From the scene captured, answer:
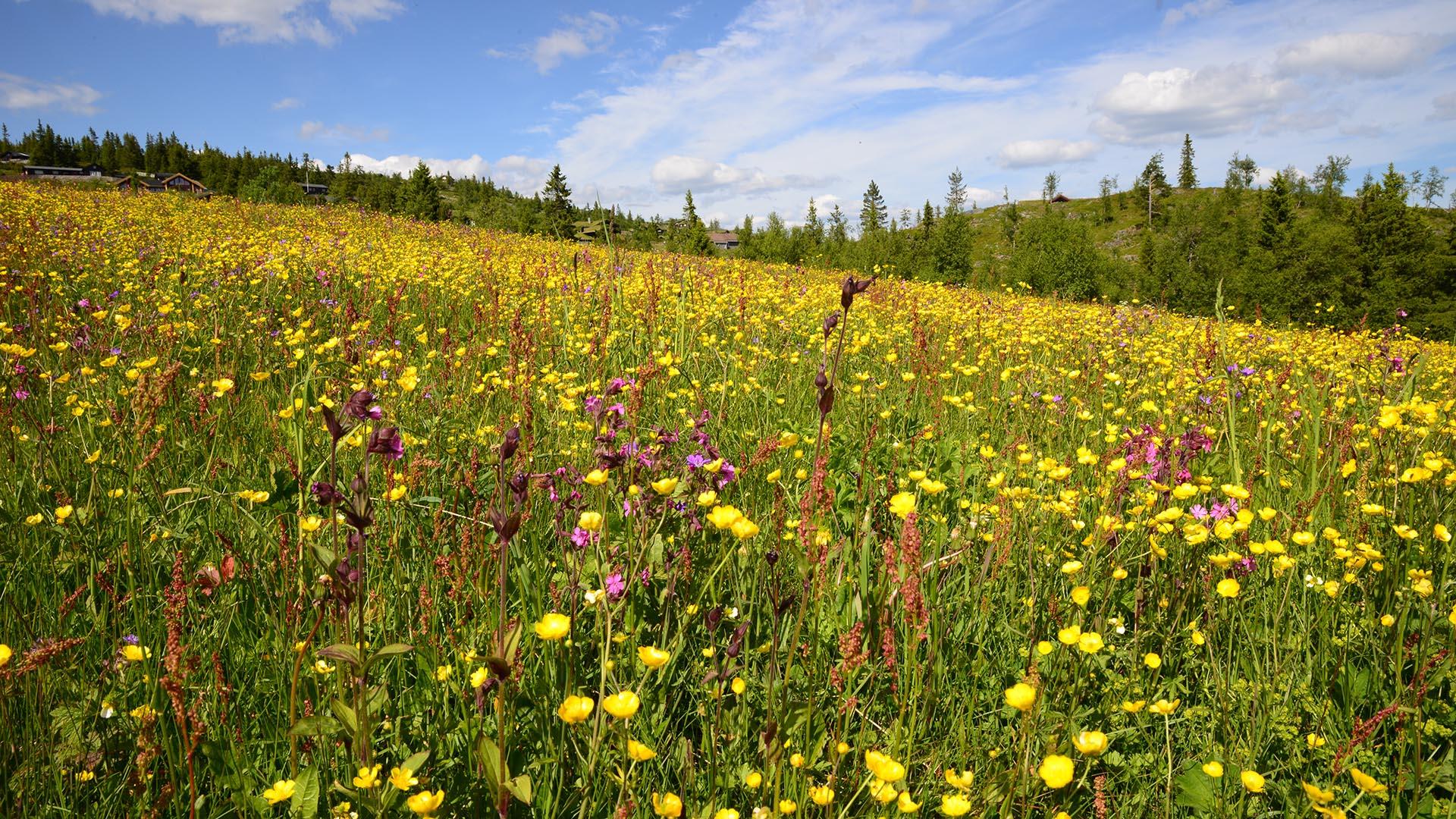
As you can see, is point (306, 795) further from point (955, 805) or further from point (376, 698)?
point (955, 805)

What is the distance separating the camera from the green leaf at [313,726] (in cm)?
104

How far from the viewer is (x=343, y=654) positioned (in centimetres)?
97

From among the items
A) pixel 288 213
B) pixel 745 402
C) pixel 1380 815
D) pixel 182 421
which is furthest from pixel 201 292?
pixel 288 213

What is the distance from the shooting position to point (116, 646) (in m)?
1.53

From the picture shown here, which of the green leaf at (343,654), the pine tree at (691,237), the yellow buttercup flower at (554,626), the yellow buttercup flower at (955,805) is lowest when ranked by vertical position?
the yellow buttercup flower at (955,805)

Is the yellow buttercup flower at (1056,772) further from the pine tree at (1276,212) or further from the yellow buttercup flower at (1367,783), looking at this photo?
the pine tree at (1276,212)

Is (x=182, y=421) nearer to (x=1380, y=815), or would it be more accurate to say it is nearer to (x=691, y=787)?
(x=691, y=787)

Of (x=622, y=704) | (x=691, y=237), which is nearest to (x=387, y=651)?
(x=622, y=704)

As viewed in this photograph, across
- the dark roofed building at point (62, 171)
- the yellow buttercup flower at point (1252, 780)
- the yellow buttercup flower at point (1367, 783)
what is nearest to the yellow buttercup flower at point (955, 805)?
the yellow buttercup flower at point (1252, 780)

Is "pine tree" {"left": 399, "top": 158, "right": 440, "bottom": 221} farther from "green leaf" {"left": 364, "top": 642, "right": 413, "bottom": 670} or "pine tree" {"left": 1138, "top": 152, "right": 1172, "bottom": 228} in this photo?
"pine tree" {"left": 1138, "top": 152, "right": 1172, "bottom": 228}

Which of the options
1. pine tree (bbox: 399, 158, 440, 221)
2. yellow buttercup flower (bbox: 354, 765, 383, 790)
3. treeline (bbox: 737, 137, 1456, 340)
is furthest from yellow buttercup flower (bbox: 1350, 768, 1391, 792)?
pine tree (bbox: 399, 158, 440, 221)

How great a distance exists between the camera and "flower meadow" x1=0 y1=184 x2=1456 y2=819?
1.23 m

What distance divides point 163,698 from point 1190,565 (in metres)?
2.59

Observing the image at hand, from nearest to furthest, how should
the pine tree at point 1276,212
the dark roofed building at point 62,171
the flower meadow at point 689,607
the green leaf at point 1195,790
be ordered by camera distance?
the flower meadow at point 689,607, the green leaf at point 1195,790, the pine tree at point 1276,212, the dark roofed building at point 62,171
